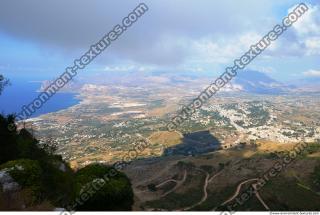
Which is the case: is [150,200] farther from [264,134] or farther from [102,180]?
[264,134]

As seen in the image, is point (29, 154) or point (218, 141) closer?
point (29, 154)

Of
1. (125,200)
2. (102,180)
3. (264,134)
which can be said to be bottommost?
(264,134)

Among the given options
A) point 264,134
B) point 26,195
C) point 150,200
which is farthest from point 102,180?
point 264,134

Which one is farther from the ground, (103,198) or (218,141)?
(103,198)

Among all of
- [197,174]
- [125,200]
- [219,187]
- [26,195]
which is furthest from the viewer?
[197,174]

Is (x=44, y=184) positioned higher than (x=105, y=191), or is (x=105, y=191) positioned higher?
(x=44, y=184)

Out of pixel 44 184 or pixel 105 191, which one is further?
pixel 105 191

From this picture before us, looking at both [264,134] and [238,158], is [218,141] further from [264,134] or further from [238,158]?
[238,158]

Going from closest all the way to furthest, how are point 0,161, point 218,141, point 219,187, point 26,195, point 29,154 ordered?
1. point 26,195
2. point 0,161
3. point 29,154
4. point 219,187
5. point 218,141

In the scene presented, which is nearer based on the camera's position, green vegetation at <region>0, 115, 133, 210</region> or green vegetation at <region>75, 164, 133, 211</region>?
green vegetation at <region>0, 115, 133, 210</region>

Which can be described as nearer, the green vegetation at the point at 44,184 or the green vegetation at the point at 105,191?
the green vegetation at the point at 44,184
